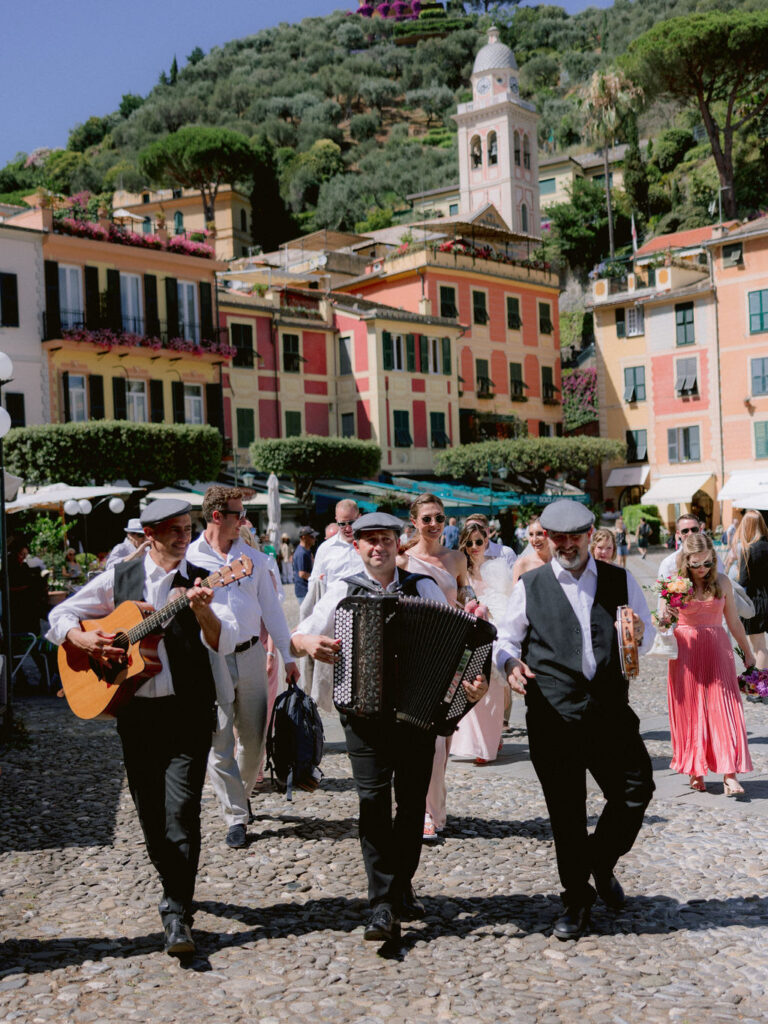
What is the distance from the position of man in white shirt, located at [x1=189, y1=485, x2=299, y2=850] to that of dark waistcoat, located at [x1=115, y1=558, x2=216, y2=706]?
105 cm

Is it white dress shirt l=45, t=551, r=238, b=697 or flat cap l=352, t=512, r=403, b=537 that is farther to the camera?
flat cap l=352, t=512, r=403, b=537

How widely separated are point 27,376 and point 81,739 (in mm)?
24836

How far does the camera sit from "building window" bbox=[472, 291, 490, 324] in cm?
4841

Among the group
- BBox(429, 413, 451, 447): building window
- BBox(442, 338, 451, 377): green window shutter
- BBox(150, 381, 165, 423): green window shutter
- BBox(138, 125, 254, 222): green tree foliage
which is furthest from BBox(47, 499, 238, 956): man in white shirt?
BBox(138, 125, 254, 222): green tree foliage

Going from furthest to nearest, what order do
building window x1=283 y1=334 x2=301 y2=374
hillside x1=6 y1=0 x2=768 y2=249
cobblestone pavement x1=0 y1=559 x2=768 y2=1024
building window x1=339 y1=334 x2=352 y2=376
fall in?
hillside x1=6 y1=0 x2=768 y2=249 < building window x1=339 y1=334 x2=352 y2=376 < building window x1=283 y1=334 x2=301 y2=374 < cobblestone pavement x1=0 y1=559 x2=768 y2=1024

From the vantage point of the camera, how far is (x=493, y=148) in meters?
73.6

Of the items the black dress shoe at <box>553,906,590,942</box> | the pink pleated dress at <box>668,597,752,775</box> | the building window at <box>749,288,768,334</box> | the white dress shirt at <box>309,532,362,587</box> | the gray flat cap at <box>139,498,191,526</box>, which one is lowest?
the black dress shoe at <box>553,906,590,942</box>

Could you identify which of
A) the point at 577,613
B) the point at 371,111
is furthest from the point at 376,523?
the point at 371,111

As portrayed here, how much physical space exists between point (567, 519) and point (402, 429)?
3876cm

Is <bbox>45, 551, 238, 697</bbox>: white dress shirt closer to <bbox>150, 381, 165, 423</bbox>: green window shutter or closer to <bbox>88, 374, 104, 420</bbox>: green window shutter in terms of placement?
<bbox>88, 374, 104, 420</bbox>: green window shutter

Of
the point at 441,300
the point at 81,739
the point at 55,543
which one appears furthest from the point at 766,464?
the point at 81,739

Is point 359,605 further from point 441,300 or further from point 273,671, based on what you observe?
point 441,300

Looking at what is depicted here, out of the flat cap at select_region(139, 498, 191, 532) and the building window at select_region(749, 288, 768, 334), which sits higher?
the building window at select_region(749, 288, 768, 334)

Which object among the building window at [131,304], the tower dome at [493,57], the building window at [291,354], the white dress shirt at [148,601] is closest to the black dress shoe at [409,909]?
the white dress shirt at [148,601]
